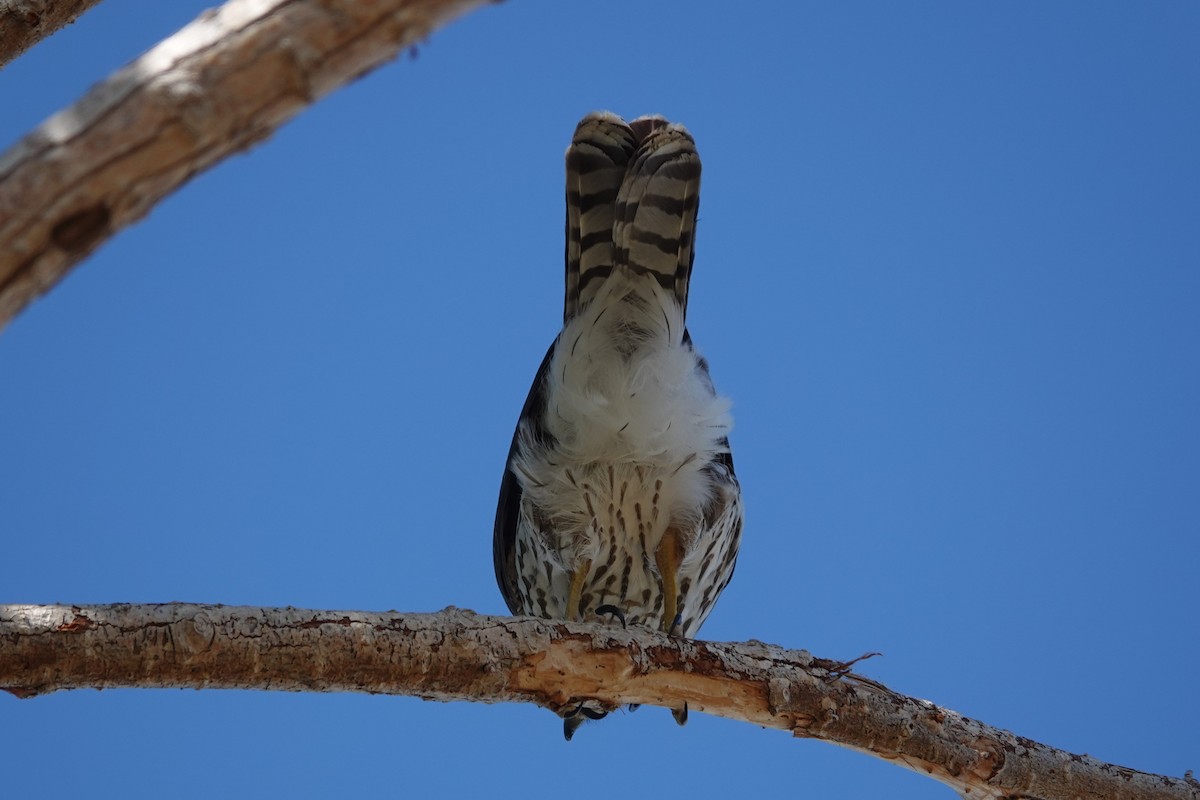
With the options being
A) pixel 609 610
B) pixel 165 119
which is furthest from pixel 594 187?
pixel 165 119

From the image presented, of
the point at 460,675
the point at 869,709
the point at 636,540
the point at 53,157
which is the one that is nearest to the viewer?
the point at 53,157

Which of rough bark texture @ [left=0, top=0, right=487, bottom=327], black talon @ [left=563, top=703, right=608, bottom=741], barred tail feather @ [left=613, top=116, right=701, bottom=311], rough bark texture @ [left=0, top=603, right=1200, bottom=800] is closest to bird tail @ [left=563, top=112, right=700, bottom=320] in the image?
barred tail feather @ [left=613, top=116, right=701, bottom=311]

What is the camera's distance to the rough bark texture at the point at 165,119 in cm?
147

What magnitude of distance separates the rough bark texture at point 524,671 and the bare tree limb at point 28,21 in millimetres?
1699

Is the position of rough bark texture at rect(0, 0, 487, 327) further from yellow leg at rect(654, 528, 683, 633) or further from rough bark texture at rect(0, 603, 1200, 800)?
yellow leg at rect(654, 528, 683, 633)

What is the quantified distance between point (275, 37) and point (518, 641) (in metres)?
2.06

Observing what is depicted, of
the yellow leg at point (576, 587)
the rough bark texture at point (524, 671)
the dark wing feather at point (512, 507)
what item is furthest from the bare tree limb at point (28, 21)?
the yellow leg at point (576, 587)

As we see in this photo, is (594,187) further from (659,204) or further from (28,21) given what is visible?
(28,21)

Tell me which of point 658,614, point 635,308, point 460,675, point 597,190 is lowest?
point 460,675

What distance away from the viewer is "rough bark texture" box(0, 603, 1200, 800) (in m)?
2.75

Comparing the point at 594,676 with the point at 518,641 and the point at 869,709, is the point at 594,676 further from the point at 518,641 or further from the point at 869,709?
the point at 869,709

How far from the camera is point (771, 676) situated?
340 centimetres

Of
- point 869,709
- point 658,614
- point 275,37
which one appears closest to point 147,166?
point 275,37

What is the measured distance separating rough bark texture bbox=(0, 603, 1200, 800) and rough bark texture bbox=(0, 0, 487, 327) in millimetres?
1488
